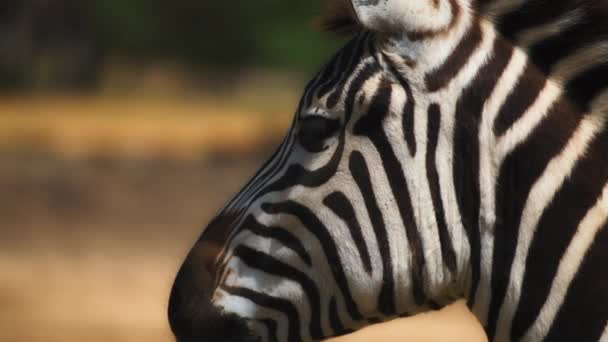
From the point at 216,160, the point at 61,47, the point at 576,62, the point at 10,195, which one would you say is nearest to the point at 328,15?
the point at 576,62

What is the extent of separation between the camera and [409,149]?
2.84 meters

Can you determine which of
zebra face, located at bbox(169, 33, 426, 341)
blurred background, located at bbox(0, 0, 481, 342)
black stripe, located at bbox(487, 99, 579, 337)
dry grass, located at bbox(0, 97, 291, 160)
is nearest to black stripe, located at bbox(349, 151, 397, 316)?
zebra face, located at bbox(169, 33, 426, 341)

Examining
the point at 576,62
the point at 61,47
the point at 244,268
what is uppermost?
the point at 576,62

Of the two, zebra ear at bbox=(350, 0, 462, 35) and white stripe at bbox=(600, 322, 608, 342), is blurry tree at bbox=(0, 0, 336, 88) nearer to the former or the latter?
zebra ear at bbox=(350, 0, 462, 35)

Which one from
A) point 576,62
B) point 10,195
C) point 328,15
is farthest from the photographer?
point 10,195

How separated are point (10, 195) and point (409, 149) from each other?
41.0 ft

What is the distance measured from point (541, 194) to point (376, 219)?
1.32 ft

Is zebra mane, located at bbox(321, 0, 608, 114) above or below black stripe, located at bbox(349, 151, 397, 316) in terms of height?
above

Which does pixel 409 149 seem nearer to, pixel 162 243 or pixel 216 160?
pixel 162 243

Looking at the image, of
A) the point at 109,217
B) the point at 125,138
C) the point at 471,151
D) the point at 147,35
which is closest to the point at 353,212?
the point at 471,151

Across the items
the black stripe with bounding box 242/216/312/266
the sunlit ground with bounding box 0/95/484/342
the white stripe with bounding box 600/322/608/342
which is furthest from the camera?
the sunlit ground with bounding box 0/95/484/342

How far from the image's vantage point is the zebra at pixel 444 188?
9.11ft

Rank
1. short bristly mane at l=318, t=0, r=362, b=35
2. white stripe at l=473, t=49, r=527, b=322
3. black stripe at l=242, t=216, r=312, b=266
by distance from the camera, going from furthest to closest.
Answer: short bristly mane at l=318, t=0, r=362, b=35, black stripe at l=242, t=216, r=312, b=266, white stripe at l=473, t=49, r=527, b=322

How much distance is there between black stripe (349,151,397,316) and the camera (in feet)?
9.36
